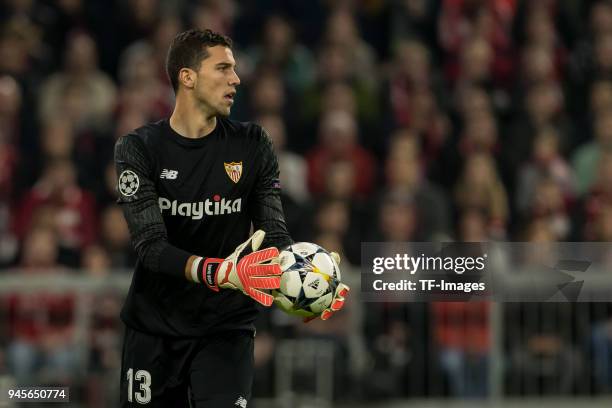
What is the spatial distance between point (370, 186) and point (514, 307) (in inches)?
96.1

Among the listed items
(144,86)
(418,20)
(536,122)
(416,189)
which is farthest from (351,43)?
(416,189)

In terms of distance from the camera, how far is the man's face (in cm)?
615

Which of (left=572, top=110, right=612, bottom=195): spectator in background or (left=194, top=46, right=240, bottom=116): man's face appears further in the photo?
(left=572, top=110, right=612, bottom=195): spectator in background

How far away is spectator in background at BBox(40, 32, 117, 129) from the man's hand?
747 centimetres

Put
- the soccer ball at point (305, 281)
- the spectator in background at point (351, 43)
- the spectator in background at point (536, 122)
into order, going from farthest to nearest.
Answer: the spectator in background at point (351, 43) < the spectator in background at point (536, 122) < the soccer ball at point (305, 281)

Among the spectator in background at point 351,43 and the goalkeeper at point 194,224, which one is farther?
the spectator in background at point 351,43

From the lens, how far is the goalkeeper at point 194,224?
6.04 meters

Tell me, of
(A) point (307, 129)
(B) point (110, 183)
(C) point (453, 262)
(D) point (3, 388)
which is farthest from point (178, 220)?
(A) point (307, 129)

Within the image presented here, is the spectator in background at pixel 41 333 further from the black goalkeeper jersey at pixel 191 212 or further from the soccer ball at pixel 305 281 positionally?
the soccer ball at pixel 305 281

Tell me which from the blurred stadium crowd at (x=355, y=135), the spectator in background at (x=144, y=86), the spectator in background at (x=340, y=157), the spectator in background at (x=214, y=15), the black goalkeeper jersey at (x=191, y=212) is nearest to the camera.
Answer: the black goalkeeper jersey at (x=191, y=212)

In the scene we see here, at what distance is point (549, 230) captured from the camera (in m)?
11.4

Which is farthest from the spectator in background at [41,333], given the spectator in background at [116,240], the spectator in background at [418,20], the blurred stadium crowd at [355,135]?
the spectator in background at [418,20]

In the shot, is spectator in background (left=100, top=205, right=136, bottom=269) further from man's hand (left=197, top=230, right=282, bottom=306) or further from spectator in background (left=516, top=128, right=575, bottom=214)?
man's hand (left=197, top=230, right=282, bottom=306)

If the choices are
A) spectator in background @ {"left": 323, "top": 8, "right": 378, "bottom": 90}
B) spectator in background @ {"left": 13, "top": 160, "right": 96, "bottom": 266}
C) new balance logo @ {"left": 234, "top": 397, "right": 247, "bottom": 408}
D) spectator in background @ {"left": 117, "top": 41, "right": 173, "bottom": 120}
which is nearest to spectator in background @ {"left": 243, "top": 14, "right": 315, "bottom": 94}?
spectator in background @ {"left": 323, "top": 8, "right": 378, "bottom": 90}
